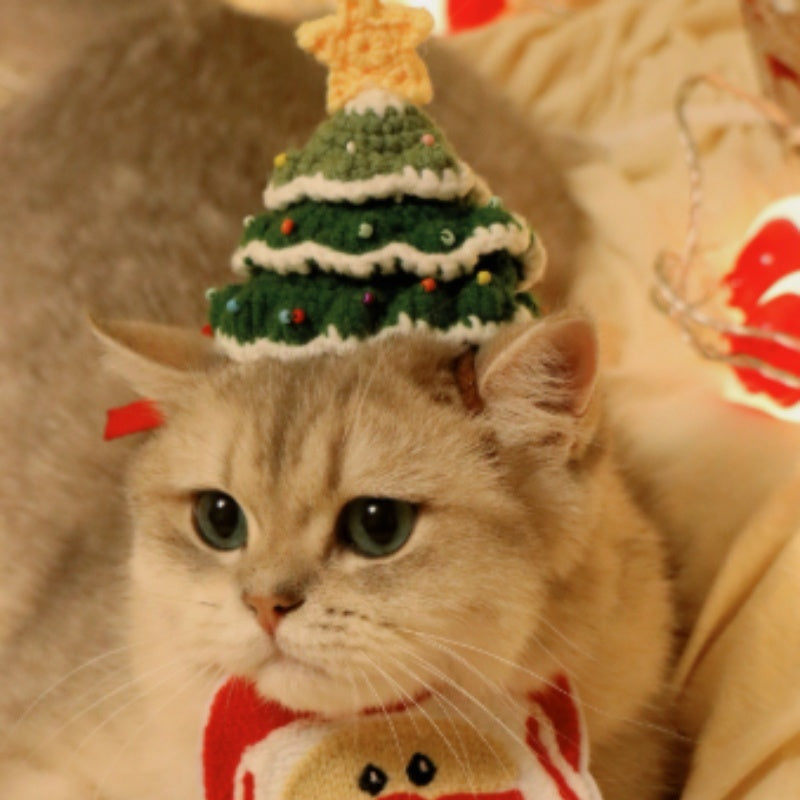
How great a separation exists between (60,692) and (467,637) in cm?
77

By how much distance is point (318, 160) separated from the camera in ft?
3.49

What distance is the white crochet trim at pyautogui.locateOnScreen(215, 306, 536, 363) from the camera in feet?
3.46

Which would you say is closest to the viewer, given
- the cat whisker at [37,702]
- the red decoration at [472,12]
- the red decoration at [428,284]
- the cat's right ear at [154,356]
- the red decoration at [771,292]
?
the red decoration at [428,284]

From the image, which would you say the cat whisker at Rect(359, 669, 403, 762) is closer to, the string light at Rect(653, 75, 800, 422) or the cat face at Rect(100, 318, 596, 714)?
the cat face at Rect(100, 318, 596, 714)

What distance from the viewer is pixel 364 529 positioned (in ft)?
3.26

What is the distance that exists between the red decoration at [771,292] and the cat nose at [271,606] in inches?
37.0

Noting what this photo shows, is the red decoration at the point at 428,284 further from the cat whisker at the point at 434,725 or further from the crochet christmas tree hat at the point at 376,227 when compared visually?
the cat whisker at the point at 434,725

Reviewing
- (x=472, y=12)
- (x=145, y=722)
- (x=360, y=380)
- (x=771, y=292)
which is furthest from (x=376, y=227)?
(x=472, y=12)

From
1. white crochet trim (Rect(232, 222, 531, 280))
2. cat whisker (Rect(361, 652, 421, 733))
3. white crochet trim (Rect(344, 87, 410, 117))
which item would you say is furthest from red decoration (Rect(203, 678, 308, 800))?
white crochet trim (Rect(344, 87, 410, 117))

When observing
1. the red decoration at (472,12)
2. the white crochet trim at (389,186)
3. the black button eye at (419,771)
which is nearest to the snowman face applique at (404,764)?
the black button eye at (419,771)

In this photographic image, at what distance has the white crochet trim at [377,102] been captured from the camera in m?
1.04

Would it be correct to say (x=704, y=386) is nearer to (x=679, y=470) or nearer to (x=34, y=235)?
(x=679, y=470)

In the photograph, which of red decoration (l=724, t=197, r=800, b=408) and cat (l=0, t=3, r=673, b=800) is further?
red decoration (l=724, t=197, r=800, b=408)

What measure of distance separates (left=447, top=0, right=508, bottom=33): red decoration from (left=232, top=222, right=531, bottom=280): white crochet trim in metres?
2.17
